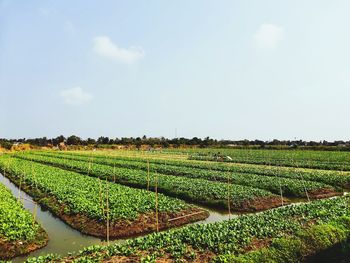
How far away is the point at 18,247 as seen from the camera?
1108cm

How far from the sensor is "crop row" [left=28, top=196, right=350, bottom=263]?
9.25 meters

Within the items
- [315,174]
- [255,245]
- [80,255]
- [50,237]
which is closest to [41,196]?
[50,237]

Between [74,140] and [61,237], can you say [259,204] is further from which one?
[74,140]

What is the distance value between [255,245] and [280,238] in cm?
86

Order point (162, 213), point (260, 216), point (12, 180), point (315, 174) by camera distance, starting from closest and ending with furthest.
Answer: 1. point (260, 216)
2. point (162, 213)
3. point (315, 174)
4. point (12, 180)

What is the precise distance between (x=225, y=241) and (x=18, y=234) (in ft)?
24.6

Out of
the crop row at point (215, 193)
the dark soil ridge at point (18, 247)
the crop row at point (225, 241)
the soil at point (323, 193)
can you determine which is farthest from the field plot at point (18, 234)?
the soil at point (323, 193)

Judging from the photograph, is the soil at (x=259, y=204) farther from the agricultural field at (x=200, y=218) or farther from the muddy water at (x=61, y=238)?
the muddy water at (x=61, y=238)

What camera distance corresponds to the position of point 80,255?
31.3 ft

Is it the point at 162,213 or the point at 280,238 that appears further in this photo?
the point at 162,213

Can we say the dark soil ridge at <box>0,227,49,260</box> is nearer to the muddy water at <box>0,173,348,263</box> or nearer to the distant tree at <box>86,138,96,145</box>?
the muddy water at <box>0,173,348,263</box>

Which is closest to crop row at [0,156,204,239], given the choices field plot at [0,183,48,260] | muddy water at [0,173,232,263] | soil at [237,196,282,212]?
muddy water at [0,173,232,263]

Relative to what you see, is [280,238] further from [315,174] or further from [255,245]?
[315,174]

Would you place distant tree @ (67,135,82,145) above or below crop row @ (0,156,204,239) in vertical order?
above
